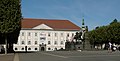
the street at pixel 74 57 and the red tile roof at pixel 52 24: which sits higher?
the red tile roof at pixel 52 24

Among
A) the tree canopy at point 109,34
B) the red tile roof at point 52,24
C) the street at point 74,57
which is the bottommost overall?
the street at point 74,57

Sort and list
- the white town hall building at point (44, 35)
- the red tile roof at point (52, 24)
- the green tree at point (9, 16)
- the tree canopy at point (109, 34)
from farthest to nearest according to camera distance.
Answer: the red tile roof at point (52, 24) < the white town hall building at point (44, 35) < the tree canopy at point (109, 34) < the green tree at point (9, 16)

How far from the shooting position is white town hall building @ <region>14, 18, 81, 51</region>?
162m

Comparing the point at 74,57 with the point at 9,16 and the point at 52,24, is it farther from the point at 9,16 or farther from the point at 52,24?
the point at 52,24

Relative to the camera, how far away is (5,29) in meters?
50.2

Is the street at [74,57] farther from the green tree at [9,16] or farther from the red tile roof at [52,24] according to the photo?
the red tile roof at [52,24]

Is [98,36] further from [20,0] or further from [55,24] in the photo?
[55,24]

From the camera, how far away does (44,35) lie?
165m

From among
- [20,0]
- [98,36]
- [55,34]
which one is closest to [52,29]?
[55,34]

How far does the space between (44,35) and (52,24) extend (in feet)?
31.0

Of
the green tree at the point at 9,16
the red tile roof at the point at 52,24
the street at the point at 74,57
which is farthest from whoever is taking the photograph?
the red tile roof at the point at 52,24

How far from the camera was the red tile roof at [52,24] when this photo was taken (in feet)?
546

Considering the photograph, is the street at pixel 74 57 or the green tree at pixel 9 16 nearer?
the street at pixel 74 57

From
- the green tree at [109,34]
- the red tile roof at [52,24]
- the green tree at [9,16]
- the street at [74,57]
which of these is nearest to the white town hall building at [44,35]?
the red tile roof at [52,24]
